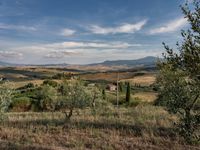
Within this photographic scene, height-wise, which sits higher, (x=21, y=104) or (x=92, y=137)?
(x=92, y=137)

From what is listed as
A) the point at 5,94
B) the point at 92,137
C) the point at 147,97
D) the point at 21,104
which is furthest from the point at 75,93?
the point at 147,97

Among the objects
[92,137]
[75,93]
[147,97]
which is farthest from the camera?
[147,97]

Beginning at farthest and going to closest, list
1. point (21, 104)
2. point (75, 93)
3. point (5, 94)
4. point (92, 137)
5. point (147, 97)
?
point (147, 97) → point (21, 104) → point (75, 93) → point (5, 94) → point (92, 137)

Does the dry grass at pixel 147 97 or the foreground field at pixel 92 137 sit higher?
the foreground field at pixel 92 137

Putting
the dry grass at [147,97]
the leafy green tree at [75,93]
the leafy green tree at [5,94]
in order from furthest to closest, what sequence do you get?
the dry grass at [147,97]
the leafy green tree at [75,93]
the leafy green tree at [5,94]

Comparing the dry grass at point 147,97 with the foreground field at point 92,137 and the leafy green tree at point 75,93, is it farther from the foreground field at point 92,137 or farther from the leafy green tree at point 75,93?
the foreground field at point 92,137

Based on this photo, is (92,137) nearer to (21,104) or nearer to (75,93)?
(75,93)

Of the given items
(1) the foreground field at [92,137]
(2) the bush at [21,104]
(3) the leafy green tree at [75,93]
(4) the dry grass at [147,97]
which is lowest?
(4) the dry grass at [147,97]

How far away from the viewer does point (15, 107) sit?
2047 inches

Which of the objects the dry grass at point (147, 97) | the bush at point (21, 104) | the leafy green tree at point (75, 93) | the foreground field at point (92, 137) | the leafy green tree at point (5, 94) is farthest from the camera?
the dry grass at point (147, 97)

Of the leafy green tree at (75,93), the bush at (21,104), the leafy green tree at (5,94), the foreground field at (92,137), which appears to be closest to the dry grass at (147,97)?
the bush at (21,104)

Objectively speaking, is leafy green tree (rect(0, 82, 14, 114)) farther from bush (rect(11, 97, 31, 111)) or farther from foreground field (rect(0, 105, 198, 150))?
bush (rect(11, 97, 31, 111))

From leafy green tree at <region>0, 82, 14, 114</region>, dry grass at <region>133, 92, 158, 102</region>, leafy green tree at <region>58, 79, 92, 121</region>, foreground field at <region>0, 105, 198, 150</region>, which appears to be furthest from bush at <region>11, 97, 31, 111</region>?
leafy green tree at <region>0, 82, 14, 114</region>

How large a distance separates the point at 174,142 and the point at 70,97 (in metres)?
9.53
